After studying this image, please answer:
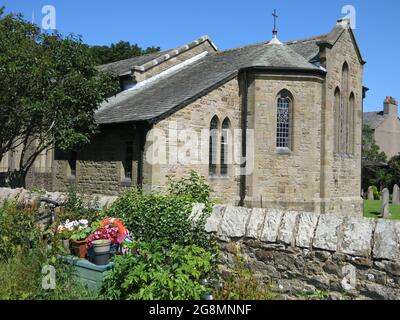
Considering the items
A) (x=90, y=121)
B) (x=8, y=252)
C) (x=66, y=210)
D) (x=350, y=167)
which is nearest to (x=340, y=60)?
(x=350, y=167)

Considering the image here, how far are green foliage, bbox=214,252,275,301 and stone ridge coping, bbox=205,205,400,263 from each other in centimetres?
54

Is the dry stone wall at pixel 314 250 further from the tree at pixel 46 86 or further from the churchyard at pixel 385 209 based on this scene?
the churchyard at pixel 385 209

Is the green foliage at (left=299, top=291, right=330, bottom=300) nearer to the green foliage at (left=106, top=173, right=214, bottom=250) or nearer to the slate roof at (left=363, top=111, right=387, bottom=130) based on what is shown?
the green foliage at (left=106, top=173, right=214, bottom=250)

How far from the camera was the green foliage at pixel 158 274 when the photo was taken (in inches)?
191

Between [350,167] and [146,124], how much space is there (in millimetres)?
10959

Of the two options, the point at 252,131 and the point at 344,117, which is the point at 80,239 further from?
the point at 344,117

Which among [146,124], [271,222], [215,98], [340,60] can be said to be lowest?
[271,222]

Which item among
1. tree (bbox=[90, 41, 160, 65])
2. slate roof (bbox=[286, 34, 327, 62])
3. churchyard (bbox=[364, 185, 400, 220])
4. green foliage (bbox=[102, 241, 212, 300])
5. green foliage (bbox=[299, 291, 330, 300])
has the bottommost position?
churchyard (bbox=[364, 185, 400, 220])

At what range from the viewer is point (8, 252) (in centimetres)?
685

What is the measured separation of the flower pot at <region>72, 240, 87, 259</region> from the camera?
6.33 meters

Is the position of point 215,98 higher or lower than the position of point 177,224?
higher

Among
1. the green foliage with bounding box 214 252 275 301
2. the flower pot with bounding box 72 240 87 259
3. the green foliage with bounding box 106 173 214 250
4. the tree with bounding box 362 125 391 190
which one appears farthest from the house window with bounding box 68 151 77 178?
the tree with bounding box 362 125 391 190

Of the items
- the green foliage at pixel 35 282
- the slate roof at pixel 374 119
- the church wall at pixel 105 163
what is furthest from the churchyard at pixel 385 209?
the slate roof at pixel 374 119

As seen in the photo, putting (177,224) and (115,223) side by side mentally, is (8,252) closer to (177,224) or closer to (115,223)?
(115,223)
